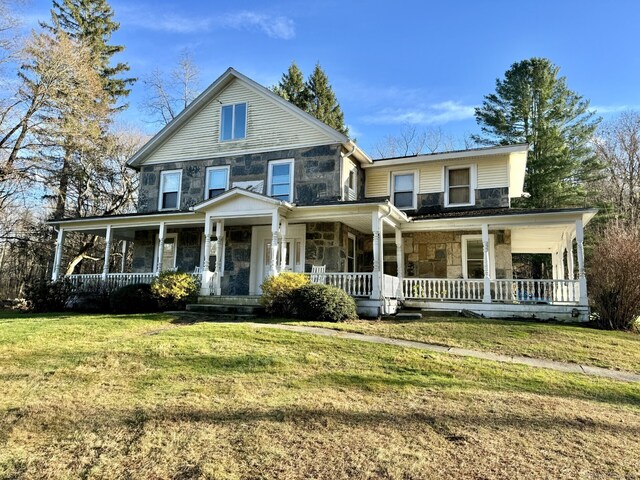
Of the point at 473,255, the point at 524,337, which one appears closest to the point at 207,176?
the point at 473,255

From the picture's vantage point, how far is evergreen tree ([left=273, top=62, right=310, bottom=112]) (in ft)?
112

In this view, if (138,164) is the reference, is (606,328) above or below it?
below

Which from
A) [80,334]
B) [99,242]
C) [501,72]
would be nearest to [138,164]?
[80,334]

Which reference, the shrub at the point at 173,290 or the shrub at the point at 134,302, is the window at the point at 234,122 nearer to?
the shrub at the point at 173,290

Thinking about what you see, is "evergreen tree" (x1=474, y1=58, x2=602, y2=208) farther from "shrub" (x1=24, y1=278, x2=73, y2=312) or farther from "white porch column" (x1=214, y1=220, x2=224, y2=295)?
"shrub" (x1=24, y1=278, x2=73, y2=312)

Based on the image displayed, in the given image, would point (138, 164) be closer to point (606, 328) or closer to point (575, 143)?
point (606, 328)

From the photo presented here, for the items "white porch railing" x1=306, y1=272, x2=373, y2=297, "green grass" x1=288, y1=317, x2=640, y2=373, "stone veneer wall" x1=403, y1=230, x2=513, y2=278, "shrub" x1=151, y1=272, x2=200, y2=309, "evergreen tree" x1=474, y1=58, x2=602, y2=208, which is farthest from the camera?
"evergreen tree" x1=474, y1=58, x2=602, y2=208

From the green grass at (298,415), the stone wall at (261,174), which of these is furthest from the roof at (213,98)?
the green grass at (298,415)

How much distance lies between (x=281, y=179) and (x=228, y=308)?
530 cm

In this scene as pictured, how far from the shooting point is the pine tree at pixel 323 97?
34062 millimetres

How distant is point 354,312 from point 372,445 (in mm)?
7260

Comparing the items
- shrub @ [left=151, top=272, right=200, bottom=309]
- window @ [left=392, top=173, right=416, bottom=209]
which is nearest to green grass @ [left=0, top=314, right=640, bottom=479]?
shrub @ [left=151, top=272, right=200, bottom=309]

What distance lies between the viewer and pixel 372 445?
380 centimetres

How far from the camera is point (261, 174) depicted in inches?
604
